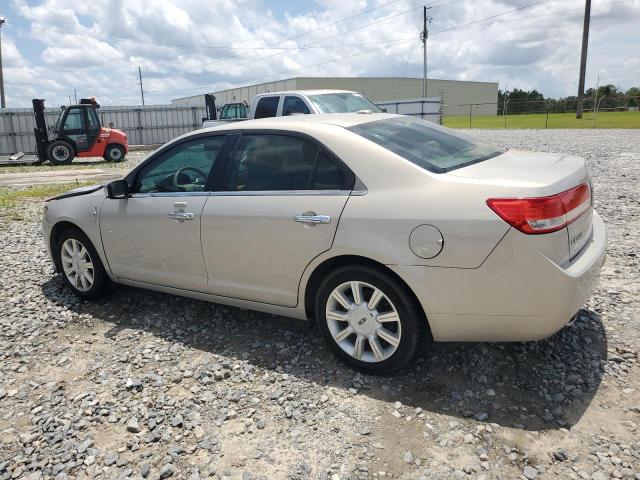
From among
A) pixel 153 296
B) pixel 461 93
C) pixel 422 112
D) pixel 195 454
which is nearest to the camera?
pixel 195 454

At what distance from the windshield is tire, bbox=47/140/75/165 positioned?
12720 mm

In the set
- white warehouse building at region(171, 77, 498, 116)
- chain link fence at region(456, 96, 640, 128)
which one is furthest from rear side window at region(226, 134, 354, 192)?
white warehouse building at region(171, 77, 498, 116)

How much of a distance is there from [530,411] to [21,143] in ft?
92.4

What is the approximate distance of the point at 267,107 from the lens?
457 inches

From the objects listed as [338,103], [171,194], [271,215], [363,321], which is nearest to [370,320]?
[363,321]

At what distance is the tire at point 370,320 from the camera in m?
3.13

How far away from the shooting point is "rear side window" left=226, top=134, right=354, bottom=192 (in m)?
3.40

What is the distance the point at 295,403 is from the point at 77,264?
2814 millimetres

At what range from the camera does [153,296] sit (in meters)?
5.02

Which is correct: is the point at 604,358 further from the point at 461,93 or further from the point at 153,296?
the point at 461,93

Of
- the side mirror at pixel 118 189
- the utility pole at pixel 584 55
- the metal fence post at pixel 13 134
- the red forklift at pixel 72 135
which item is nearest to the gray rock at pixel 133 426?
the side mirror at pixel 118 189

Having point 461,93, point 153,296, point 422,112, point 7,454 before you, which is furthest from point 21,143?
point 461,93

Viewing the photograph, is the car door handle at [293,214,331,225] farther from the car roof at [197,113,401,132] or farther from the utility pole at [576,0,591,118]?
the utility pole at [576,0,591,118]

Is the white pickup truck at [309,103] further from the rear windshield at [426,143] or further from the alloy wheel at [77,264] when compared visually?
the rear windshield at [426,143]
